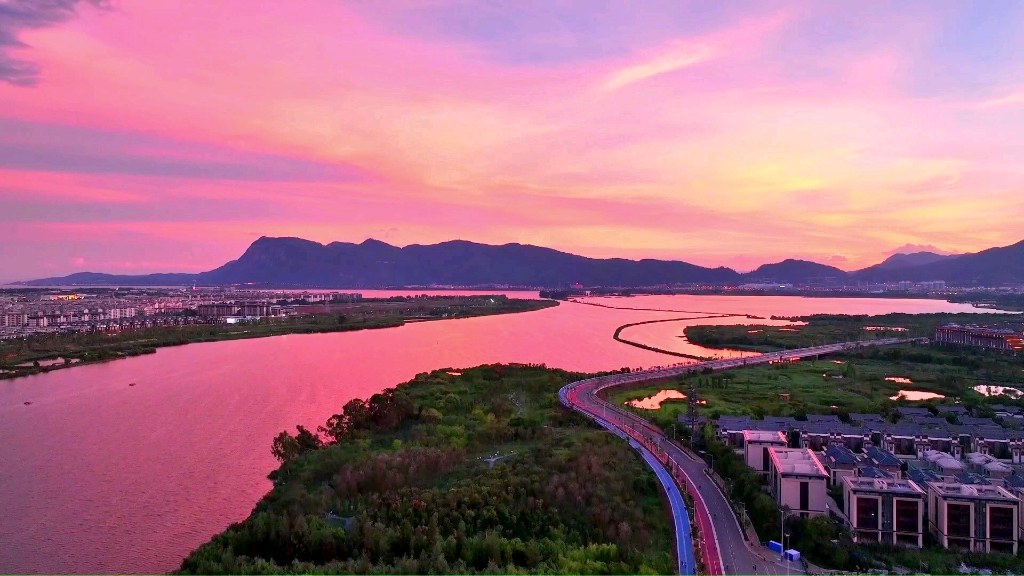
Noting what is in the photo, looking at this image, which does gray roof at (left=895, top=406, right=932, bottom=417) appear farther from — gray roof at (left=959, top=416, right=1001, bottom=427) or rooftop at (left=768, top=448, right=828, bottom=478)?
rooftop at (left=768, top=448, right=828, bottom=478)

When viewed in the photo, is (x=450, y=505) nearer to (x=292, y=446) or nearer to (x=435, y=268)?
(x=292, y=446)

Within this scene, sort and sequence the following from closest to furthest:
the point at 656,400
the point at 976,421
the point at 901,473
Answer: the point at 901,473 < the point at 976,421 < the point at 656,400

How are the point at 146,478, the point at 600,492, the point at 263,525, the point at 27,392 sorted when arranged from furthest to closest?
the point at 27,392 < the point at 146,478 < the point at 600,492 < the point at 263,525

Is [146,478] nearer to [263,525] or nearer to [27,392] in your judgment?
[263,525]

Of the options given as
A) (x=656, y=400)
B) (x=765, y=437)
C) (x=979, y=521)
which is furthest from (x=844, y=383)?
(x=979, y=521)

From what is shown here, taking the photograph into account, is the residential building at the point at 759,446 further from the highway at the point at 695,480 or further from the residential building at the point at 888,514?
the residential building at the point at 888,514

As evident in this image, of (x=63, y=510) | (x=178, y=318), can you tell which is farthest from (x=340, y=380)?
(x=178, y=318)

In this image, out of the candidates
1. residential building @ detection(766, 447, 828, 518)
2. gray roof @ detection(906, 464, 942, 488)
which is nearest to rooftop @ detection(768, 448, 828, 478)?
residential building @ detection(766, 447, 828, 518)
